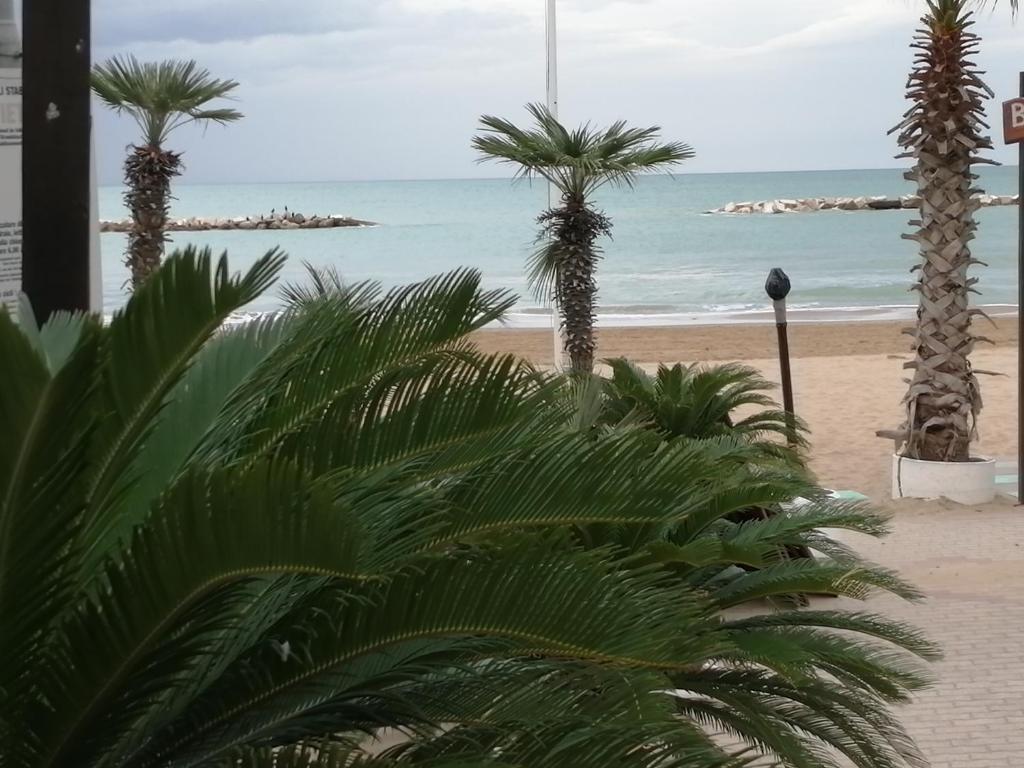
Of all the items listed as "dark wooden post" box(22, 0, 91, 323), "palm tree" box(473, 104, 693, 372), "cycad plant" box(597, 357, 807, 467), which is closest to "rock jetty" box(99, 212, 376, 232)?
"palm tree" box(473, 104, 693, 372)

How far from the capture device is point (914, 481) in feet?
37.2

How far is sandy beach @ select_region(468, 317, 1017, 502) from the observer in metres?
14.3

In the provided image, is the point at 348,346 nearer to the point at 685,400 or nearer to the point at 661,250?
the point at 685,400

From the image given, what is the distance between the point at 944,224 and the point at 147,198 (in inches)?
358

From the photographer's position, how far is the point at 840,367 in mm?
21734

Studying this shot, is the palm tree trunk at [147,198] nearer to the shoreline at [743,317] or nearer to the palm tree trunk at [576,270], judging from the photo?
the palm tree trunk at [576,270]

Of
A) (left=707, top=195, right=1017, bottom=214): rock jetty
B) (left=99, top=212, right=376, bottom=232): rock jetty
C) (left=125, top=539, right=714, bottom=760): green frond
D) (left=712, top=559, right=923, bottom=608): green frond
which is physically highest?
(left=707, top=195, right=1017, bottom=214): rock jetty

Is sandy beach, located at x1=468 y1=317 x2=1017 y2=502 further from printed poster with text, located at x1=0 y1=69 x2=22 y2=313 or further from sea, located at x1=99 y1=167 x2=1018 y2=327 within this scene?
printed poster with text, located at x1=0 y1=69 x2=22 y2=313

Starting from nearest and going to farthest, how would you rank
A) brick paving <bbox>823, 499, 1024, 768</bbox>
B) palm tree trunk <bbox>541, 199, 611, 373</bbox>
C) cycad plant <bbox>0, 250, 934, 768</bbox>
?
1. cycad plant <bbox>0, 250, 934, 768</bbox>
2. brick paving <bbox>823, 499, 1024, 768</bbox>
3. palm tree trunk <bbox>541, 199, 611, 373</bbox>

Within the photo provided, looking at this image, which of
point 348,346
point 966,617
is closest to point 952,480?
point 966,617

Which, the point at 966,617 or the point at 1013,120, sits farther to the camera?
the point at 1013,120

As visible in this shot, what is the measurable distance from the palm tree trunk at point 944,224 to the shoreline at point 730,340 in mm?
10734

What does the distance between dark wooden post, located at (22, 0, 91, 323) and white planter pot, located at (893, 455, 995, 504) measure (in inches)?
375

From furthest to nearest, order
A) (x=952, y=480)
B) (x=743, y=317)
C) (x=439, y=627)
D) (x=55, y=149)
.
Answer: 1. (x=743, y=317)
2. (x=952, y=480)
3. (x=55, y=149)
4. (x=439, y=627)
